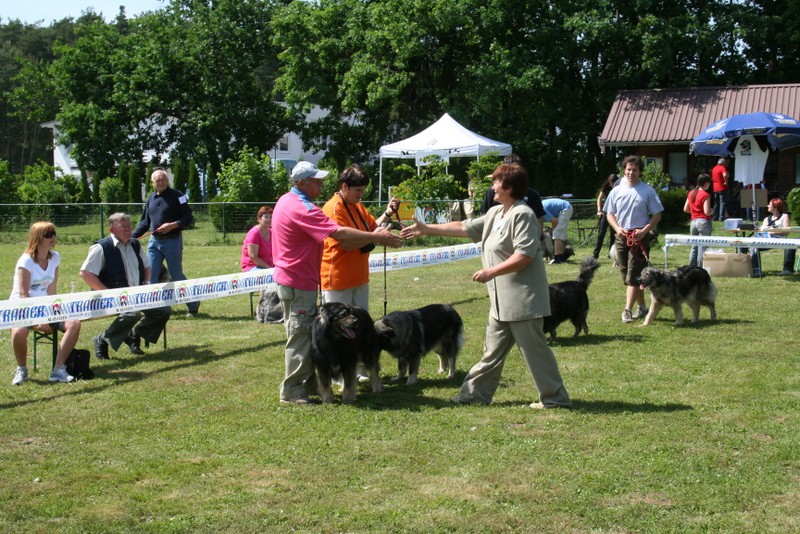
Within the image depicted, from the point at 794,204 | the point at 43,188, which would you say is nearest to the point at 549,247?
the point at 794,204

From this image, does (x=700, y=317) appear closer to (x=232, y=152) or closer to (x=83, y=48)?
(x=232, y=152)

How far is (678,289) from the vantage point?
1020 centimetres

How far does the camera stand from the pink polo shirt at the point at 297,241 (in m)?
6.56

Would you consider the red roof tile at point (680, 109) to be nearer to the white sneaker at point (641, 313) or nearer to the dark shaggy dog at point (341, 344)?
the white sneaker at point (641, 313)

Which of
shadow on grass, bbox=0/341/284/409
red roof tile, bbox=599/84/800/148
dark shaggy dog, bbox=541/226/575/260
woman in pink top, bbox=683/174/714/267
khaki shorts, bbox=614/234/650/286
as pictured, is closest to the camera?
shadow on grass, bbox=0/341/284/409

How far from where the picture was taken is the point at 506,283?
6281 millimetres

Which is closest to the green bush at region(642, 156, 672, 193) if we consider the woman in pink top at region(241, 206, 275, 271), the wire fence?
the wire fence

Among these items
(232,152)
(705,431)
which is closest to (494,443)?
(705,431)

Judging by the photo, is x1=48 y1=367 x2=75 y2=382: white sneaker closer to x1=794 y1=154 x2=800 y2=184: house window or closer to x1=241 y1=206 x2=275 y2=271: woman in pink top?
x1=241 y1=206 x2=275 y2=271: woman in pink top

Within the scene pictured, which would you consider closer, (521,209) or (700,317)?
(521,209)

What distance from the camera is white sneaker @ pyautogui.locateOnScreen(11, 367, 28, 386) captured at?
25.1 feet

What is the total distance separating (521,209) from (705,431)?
6.34 ft

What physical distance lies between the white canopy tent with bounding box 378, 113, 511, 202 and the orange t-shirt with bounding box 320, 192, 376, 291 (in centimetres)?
1796

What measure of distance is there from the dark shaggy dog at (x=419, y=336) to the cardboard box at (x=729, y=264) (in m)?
8.10
